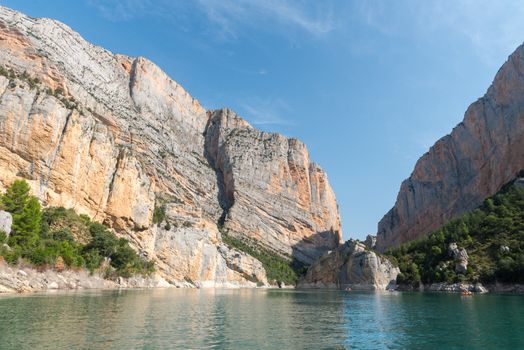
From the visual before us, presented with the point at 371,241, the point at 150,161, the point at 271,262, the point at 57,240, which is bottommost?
the point at 57,240

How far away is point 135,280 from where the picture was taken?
208ft

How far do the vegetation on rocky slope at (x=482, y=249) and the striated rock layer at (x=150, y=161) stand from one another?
45.9 m

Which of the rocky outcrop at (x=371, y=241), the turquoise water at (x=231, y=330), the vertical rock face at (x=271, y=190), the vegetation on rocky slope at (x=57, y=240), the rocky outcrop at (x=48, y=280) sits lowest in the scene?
the turquoise water at (x=231, y=330)

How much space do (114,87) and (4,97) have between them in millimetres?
64934

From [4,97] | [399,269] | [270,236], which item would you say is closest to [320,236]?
[270,236]

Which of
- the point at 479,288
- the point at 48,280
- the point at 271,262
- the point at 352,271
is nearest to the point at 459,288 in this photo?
the point at 479,288

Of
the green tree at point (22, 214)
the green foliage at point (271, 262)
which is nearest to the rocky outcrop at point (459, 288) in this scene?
the green foliage at point (271, 262)

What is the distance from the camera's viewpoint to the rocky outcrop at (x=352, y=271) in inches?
3577

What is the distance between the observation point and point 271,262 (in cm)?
13175

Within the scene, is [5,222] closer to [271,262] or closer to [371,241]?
[271,262]

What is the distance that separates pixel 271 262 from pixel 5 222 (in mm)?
99012

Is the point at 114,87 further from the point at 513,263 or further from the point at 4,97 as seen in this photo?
the point at 513,263

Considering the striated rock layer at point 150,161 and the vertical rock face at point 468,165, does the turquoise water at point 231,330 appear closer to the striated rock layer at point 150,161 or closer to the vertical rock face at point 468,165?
the striated rock layer at point 150,161

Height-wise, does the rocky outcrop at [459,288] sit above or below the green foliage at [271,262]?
below
